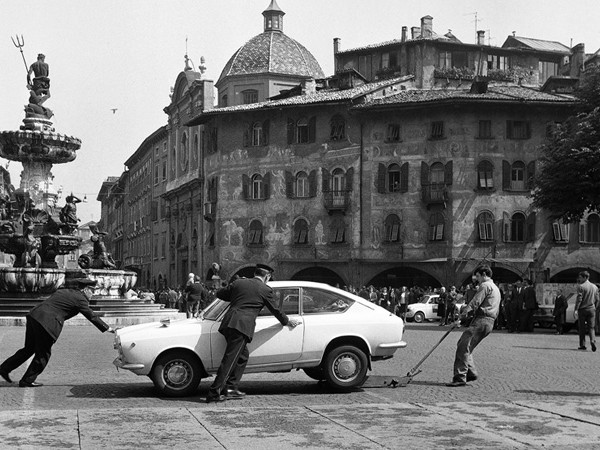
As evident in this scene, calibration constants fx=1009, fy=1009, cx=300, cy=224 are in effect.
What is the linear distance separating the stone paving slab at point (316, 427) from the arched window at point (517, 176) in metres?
42.8

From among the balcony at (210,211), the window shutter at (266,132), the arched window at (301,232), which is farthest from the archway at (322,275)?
the window shutter at (266,132)

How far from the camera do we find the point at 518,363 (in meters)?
17.4

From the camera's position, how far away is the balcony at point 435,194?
172ft

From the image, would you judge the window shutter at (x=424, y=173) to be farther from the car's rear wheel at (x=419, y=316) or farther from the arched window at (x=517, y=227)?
the car's rear wheel at (x=419, y=316)

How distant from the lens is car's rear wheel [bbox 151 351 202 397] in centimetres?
1185

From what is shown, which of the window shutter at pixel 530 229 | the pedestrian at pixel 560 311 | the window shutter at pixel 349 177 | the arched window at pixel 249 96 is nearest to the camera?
the pedestrian at pixel 560 311

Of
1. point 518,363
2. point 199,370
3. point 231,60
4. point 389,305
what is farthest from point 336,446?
point 231,60

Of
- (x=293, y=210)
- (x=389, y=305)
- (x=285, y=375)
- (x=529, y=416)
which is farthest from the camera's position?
(x=293, y=210)

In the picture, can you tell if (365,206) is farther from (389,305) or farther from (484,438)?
(484,438)

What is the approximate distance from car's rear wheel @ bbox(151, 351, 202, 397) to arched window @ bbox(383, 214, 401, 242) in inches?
1665

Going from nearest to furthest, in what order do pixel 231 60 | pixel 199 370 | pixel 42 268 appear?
pixel 199 370 < pixel 42 268 < pixel 231 60

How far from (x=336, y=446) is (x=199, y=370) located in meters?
3.80

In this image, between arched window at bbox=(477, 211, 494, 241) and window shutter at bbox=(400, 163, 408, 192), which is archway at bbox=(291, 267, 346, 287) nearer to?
window shutter at bbox=(400, 163, 408, 192)

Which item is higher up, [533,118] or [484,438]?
[533,118]
